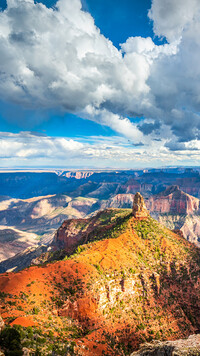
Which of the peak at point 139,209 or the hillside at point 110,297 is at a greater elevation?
the peak at point 139,209

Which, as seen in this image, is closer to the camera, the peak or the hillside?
the hillside

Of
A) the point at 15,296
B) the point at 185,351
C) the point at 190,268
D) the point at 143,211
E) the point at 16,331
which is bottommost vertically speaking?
the point at 190,268

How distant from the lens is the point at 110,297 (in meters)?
59.8

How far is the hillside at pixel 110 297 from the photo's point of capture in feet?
137

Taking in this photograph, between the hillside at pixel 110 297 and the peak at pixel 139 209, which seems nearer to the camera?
the hillside at pixel 110 297

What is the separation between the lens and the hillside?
41.8m

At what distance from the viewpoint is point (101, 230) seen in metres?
118

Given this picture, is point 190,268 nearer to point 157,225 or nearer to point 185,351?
point 157,225

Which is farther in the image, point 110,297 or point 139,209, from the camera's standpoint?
point 139,209

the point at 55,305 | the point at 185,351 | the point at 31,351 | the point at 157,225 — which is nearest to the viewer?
the point at 31,351

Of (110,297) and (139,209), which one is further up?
(139,209)

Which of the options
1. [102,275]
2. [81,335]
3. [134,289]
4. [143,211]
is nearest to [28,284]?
[81,335]

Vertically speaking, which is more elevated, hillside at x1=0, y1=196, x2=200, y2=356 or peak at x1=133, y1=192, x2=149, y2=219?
peak at x1=133, y1=192, x2=149, y2=219

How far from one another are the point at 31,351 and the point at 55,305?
22112mm
